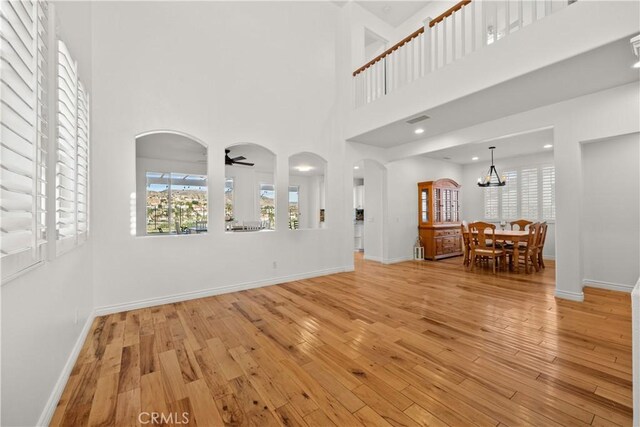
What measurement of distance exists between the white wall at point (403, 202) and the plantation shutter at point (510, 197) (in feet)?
6.84

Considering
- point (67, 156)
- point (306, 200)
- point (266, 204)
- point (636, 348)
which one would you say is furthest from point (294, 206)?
point (636, 348)

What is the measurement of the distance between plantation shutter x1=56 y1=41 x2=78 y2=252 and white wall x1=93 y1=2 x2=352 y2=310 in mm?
1267

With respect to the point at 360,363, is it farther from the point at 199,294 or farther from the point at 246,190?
the point at 246,190

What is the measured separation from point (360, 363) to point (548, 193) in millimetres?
7436

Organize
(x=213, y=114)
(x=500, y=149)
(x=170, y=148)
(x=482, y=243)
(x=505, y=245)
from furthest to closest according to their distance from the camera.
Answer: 1. (x=500, y=149)
2. (x=170, y=148)
3. (x=505, y=245)
4. (x=482, y=243)
5. (x=213, y=114)

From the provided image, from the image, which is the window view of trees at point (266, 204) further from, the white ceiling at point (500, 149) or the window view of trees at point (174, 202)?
the white ceiling at point (500, 149)

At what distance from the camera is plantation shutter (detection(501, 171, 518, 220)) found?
7492 mm

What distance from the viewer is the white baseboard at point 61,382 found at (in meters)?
1.51

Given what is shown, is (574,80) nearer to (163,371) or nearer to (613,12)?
(613,12)

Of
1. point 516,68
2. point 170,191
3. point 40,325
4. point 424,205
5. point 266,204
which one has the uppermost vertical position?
point 516,68

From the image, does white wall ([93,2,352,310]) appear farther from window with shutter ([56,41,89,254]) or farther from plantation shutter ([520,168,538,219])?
plantation shutter ([520,168,538,219])

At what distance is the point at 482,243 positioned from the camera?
5.51m
